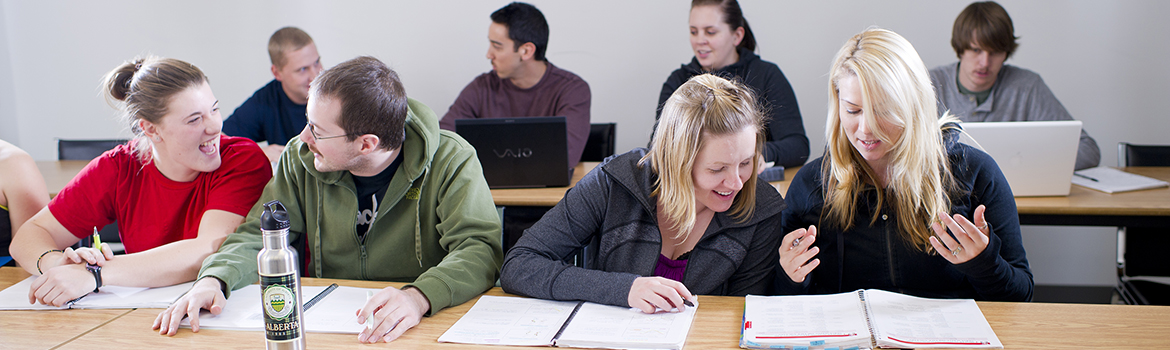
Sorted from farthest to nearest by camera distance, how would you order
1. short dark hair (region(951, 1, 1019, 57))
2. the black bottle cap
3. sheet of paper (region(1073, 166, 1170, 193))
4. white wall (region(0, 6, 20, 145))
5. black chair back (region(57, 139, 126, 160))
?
white wall (region(0, 6, 20, 145)), black chair back (region(57, 139, 126, 160)), short dark hair (region(951, 1, 1019, 57)), sheet of paper (region(1073, 166, 1170, 193)), the black bottle cap

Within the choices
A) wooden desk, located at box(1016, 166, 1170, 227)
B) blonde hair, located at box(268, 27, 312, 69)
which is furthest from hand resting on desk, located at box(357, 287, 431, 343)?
blonde hair, located at box(268, 27, 312, 69)

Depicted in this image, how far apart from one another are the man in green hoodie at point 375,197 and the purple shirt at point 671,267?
361 mm

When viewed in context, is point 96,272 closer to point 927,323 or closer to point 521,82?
point 927,323

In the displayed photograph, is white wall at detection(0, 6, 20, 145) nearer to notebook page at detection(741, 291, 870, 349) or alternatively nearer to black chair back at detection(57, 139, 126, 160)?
black chair back at detection(57, 139, 126, 160)

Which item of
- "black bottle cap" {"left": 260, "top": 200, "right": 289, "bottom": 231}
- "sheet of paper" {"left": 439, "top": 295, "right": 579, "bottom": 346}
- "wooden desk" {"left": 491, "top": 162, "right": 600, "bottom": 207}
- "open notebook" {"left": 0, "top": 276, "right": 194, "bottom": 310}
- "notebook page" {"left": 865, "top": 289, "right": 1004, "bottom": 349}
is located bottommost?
"wooden desk" {"left": 491, "top": 162, "right": 600, "bottom": 207}

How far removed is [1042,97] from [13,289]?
3.46m

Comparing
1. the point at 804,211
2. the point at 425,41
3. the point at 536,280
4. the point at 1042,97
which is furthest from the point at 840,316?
the point at 425,41

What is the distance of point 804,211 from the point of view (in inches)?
64.9

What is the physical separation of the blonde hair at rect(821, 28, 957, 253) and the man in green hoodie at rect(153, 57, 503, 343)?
78 cm

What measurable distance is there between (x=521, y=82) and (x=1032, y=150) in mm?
2112

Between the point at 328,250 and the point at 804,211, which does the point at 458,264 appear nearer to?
the point at 328,250

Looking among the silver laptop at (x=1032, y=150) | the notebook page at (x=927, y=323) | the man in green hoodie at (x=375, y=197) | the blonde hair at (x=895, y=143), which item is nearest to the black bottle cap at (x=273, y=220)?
the man in green hoodie at (x=375, y=197)

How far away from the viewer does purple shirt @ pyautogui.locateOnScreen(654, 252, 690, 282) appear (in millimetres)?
1587

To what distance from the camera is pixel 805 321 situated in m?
1.26
